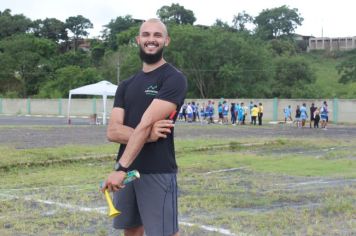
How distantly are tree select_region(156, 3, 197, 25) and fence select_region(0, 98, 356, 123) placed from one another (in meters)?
34.0

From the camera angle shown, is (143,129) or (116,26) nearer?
(143,129)

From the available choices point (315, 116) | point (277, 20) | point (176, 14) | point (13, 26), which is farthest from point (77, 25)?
point (315, 116)

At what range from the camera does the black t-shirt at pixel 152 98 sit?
4375 millimetres

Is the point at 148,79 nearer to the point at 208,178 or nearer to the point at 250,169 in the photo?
the point at 208,178

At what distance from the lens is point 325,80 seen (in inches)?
3369

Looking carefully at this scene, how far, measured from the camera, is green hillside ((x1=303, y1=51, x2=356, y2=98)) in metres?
70.4

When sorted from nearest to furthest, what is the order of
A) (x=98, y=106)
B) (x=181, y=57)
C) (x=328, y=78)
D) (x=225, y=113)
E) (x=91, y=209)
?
(x=91, y=209), (x=225, y=113), (x=98, y=106), (x=181, y=57), (x=328, y=78)

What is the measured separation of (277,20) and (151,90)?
105 meters

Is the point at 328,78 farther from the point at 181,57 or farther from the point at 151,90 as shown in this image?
the point at 151,90

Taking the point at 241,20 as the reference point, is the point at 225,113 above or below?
below

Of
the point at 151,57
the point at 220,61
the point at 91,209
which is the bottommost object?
the point at 91,209

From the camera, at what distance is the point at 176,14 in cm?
9588

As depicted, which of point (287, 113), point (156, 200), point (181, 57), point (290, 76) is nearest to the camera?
point (156, 200)

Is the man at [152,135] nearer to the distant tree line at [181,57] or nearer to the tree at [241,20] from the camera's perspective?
the distant tree line at [181,57]
